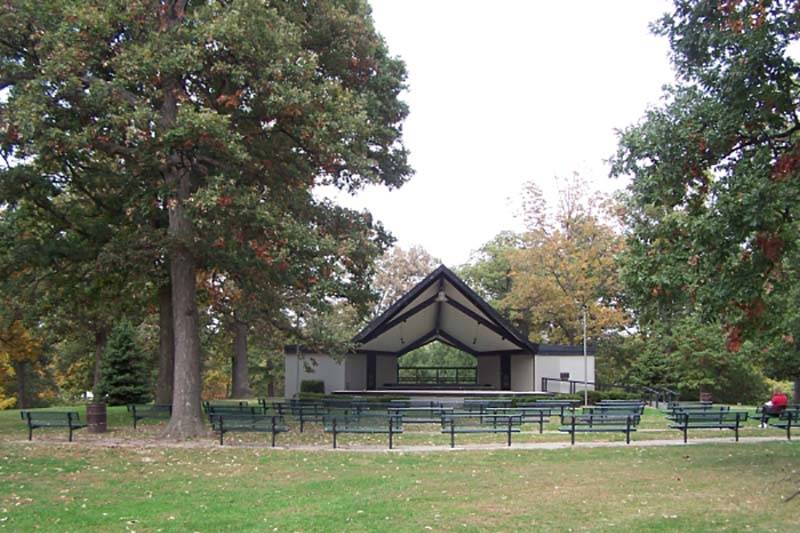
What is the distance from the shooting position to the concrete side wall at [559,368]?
33250 mm

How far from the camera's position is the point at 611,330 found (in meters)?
40.2

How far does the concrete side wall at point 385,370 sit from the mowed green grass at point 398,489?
2381 centimetres

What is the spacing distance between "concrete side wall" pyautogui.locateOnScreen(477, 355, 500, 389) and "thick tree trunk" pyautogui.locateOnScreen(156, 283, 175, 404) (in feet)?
64.4

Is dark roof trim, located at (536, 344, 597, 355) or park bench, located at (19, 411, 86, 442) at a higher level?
dark roof trim, located at (536, 344, 597, 355)

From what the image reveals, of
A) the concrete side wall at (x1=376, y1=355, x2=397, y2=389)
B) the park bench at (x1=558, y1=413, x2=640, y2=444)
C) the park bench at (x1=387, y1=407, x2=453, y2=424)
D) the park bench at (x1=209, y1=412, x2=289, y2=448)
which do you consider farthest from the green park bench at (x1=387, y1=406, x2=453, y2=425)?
the concrete side wall at (x1=376, y1=355, x2=397, y2=389)

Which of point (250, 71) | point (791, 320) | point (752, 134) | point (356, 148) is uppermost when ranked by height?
A: point (250, 71)

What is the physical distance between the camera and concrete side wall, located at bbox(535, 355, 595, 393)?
3325 centimetres

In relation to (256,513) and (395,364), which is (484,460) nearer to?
(256,513)

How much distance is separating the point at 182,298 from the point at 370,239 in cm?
589

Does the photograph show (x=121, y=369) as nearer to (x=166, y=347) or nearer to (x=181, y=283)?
(x=166, y=347)

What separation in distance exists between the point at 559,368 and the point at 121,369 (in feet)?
63.0

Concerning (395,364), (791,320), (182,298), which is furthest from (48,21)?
(395,364)

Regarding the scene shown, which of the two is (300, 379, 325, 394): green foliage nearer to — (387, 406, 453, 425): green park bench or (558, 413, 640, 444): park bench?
(387, 406, 453, 425): green park bench

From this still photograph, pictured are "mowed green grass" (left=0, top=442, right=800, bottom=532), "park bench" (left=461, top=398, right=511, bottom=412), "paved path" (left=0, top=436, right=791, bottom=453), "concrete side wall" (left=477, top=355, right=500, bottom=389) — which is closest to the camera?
"mowed green grass" (left=0, top=442, right=800, bottom=532)
